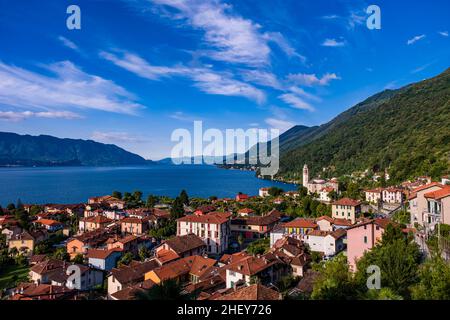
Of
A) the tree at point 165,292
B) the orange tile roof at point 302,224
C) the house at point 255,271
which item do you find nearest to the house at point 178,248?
the house at point 255,271

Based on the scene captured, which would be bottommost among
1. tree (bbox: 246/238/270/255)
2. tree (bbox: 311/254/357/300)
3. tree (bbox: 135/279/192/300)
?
tree (bbox: 246/238/270/255)

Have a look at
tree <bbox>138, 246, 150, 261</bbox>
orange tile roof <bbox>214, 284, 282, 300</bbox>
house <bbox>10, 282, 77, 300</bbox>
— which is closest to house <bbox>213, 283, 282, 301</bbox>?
orange tile roof <bbox>214, 284, 282, 300</bbox>

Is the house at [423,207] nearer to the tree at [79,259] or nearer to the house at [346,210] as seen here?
the house at [346,210]

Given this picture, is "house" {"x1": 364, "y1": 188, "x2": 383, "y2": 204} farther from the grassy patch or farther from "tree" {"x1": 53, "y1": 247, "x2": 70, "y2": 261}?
the grassy patch

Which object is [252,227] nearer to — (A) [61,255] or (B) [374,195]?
(A) [61,255]

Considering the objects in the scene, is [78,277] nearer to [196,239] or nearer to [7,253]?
[196,239]

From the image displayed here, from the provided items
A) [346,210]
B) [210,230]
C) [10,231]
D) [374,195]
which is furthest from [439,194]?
[10,231]
